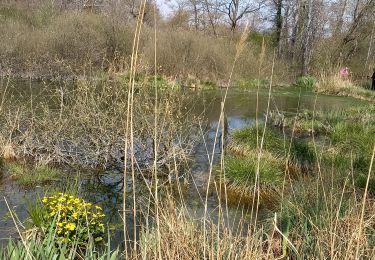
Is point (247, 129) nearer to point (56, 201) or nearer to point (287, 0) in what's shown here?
point (56, 201)

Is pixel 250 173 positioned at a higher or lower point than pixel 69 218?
lower

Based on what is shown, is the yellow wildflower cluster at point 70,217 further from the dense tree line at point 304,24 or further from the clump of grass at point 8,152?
the dense tree line at point 304,24

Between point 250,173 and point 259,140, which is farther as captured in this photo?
point 259,140

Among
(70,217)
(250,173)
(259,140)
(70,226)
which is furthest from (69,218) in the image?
(259,140)

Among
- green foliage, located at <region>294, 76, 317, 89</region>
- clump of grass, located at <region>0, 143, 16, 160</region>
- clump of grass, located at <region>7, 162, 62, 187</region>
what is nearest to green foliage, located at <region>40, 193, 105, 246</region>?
clump of grass, located at <region>7, 162, 62, 187</region>

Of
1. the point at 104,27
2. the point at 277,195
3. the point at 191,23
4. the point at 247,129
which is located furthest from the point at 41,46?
the point at 191,23

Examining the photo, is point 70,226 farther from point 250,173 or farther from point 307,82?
point 307,82

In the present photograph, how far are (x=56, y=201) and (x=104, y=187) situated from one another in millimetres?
2194

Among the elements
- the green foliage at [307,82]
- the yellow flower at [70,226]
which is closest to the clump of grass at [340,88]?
the green foliage at [307,82]

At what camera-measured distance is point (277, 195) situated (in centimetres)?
568

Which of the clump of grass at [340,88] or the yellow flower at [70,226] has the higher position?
the clump of grass at [340,88]

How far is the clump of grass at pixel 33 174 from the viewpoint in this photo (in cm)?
568

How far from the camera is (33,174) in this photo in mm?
5867

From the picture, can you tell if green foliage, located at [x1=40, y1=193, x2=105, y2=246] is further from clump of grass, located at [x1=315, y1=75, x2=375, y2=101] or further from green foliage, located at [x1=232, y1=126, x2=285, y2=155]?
clump of grass, located at [x1=315, y1=75, x2=375, y2=101]
